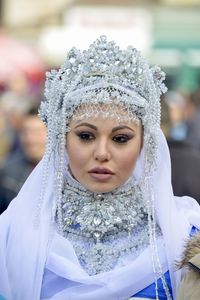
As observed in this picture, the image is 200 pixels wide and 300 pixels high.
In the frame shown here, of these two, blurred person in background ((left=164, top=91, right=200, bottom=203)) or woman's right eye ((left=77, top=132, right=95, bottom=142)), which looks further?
blurred person in background ((left=164, top=91, right=200, bottom=203))

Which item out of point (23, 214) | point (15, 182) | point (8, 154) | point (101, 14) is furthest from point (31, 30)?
point (23, 214)

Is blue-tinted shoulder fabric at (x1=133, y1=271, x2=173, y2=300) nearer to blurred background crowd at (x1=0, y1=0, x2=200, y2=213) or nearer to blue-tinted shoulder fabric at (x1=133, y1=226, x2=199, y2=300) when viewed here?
blue-tinted shoulder fabric at (x1=133, y1=226, x2=199, y2=300)

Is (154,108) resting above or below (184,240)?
above

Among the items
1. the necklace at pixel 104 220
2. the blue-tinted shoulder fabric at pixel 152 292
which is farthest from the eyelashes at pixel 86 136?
the blue-tinted shoulder fabric at pixel 152 292

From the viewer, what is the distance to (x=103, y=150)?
4.01m

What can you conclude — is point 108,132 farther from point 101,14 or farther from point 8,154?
point 101,14

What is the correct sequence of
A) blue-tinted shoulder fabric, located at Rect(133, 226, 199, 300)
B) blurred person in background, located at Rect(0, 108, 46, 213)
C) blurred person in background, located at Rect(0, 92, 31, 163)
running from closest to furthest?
blue-tinted shoulder fabric, located at Rect(133, 226, 199, 300) < blurred person in background, located at Rect(0, 108, 46, 213) < blurred person in background, located at Rect(0, 92, 31, 163)

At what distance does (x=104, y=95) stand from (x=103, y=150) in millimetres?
218

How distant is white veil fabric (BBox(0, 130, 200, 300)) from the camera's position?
399cm

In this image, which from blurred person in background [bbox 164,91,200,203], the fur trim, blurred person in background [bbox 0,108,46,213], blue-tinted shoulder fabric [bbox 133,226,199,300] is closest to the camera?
the fur trim

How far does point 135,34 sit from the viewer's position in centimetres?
2203

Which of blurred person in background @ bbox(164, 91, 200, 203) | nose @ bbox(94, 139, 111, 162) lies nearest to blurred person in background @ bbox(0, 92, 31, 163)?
blurred person in background @ bbox(164, 91, 200, 203)

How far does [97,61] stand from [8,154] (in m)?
5.71

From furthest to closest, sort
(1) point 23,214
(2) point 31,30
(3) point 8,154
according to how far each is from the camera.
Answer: (2) point 31,30 < (3) point 8,154 < (1) point 23,214
